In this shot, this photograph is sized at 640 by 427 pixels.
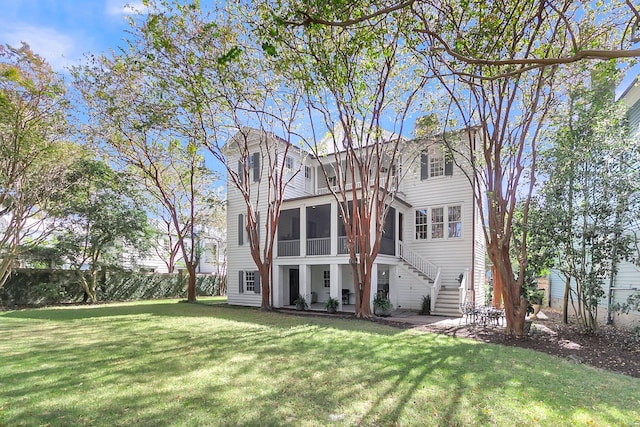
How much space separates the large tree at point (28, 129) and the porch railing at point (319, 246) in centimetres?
1063

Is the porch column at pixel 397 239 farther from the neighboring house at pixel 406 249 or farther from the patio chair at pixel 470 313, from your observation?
the patio chair at pixel 470 313

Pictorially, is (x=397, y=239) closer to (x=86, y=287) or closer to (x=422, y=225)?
(x=422, y=225)

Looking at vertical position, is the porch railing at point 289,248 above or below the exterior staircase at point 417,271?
above

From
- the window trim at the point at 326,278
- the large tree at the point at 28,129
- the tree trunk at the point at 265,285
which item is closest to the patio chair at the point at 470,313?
the window trim at the point at 326,278

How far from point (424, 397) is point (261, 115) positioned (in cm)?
1167

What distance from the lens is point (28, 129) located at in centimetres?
1173

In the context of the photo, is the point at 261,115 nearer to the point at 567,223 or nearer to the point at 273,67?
the point at 273,67

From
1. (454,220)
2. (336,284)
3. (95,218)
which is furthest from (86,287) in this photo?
(454,220)

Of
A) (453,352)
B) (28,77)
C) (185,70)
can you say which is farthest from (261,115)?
(453,352)

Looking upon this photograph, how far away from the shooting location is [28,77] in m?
11.3

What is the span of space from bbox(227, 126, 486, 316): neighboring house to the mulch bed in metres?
3.43

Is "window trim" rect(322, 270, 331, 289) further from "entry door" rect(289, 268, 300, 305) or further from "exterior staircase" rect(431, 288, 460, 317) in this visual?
"exterior staircase" rect(431, 288, 460, 317)

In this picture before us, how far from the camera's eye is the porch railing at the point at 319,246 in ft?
51.7

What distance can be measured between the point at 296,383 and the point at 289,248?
12.0 m
